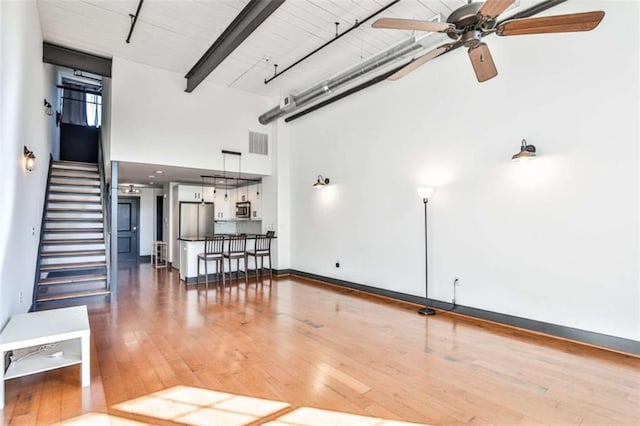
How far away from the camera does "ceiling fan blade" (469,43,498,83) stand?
2736 millimetres

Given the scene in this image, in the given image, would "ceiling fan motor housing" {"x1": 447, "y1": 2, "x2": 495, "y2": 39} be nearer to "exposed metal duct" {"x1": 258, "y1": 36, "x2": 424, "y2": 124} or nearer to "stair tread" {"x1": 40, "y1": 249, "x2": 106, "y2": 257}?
"exposed metal duct" {"x1": 258, "y1": 36, "x2": 424, "y2": 124}

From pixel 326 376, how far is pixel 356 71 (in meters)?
4.52

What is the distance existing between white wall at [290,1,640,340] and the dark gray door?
8564 mm

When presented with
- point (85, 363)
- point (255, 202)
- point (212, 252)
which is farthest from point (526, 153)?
point (255, 202)

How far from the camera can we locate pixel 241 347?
351 cm

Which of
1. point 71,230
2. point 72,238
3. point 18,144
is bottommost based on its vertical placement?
point 72,238

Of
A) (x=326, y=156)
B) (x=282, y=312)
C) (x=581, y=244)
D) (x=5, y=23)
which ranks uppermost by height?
(x=5, y=23)

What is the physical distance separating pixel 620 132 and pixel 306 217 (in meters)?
5.57

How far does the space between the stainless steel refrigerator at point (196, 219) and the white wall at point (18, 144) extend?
3.92m

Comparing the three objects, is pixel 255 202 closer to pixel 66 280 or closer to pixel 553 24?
pixel 66 280

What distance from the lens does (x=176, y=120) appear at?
6.71 meters

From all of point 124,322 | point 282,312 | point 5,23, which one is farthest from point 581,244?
point 5,23

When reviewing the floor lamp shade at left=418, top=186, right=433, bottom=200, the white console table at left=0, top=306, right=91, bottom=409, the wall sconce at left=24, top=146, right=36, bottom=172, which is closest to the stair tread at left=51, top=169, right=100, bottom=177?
the wall sconce at left=24, top=146, right=36, bottom=172

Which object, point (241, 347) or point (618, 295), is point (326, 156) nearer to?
point (241, 347)
